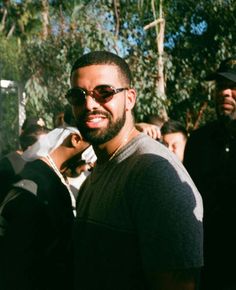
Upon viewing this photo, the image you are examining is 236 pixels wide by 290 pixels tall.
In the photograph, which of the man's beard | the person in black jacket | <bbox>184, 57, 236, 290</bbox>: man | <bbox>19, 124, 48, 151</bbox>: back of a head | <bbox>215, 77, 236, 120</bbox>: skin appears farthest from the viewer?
<bbox>19, 124, 48, 151</bbox>: back of a head

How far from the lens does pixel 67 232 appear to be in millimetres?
2545

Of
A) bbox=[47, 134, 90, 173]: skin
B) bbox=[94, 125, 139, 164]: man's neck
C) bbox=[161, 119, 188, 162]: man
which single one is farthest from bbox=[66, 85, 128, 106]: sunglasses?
bbox=[161, 119, 188, 162]: man

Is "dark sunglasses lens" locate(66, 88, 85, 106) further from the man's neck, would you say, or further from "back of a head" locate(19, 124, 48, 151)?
"back of a head" locate(19, 124, 48, 151)

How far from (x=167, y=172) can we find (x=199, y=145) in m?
1.75

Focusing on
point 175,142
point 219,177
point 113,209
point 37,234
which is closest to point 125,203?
point 113,209

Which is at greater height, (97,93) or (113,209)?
(97,93)

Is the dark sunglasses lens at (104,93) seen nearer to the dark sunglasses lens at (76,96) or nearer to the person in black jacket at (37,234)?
the dark sunglasses lens at (76,96)

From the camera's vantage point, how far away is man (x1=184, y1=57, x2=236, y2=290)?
287cm

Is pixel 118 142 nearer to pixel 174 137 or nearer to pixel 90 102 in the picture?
pixel 90 102

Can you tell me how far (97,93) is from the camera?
6.91 ft

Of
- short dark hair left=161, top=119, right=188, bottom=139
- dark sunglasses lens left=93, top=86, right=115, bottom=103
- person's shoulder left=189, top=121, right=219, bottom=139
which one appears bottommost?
short dark hair left=161, top=119, right=188, bottom=139

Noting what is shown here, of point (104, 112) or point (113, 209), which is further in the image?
point (104, 112)

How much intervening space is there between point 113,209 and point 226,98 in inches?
70.7

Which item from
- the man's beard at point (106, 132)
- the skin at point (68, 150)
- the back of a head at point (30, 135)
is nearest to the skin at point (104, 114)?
the man's beard at point (106, 132)
